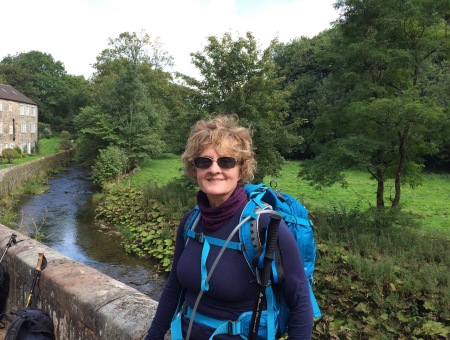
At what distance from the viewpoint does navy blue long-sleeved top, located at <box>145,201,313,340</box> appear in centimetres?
166

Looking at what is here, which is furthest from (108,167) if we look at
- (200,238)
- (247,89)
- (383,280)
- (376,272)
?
(200,238)

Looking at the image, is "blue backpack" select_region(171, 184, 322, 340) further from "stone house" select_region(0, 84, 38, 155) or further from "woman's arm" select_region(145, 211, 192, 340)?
"stone house" select_region(0, 84, 38, 155)

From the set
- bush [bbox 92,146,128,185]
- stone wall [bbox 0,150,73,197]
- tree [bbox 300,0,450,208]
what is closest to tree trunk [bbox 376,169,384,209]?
tree [bbox 300,0,450,208]

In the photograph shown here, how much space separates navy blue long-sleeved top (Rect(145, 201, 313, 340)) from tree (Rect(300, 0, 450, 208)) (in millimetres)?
7240

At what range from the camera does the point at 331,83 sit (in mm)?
10852

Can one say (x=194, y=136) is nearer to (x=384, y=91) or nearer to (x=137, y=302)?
(x=137, y=302)

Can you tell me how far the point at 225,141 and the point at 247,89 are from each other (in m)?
11.7

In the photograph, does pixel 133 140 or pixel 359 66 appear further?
pixel 133 140

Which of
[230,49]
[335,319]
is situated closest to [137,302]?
[335,319]

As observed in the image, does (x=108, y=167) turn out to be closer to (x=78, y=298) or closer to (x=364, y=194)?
(x=364, y=194)

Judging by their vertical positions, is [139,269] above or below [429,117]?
below

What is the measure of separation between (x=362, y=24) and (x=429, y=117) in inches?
146

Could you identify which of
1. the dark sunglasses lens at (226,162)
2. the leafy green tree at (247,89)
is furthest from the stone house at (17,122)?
the dark sunglasses lens at (226,162)

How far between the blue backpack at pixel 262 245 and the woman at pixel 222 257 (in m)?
0.03
